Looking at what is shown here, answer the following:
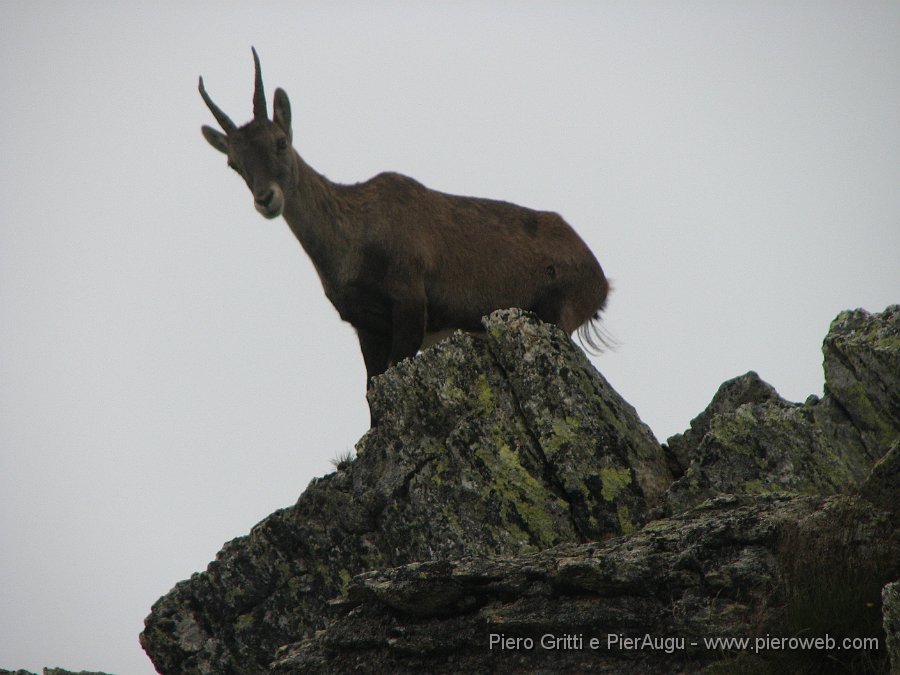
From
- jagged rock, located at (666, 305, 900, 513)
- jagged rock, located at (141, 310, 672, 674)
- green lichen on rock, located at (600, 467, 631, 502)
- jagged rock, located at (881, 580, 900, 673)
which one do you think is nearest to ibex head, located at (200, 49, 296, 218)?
jagged rock, located at (141, 310, 672, 674)

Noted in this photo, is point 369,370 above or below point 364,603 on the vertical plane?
above

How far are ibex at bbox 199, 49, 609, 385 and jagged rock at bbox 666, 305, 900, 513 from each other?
451cm

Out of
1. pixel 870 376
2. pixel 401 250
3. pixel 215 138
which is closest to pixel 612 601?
pixel 870 376

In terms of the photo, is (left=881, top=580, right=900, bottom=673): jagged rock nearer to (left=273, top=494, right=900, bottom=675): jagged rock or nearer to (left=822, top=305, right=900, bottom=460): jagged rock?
(left=273, top=494, right=900, bottom=675): jagged rock

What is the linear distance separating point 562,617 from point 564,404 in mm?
3398

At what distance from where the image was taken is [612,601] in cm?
609

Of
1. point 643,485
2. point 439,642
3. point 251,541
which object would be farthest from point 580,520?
point 251,541

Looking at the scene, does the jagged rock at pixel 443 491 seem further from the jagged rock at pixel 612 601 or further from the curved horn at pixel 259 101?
the curved horn at pixel 259 101

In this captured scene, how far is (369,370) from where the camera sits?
1248cm

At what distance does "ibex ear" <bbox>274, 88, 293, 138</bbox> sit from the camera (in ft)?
42.7

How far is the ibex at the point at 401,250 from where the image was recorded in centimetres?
1223

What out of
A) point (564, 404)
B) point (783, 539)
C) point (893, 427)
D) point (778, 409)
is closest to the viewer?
point (783, 539)

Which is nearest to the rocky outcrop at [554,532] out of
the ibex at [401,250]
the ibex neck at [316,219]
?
the ibex at [401,250]

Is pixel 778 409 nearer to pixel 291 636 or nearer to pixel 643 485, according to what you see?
pixel 643 485
